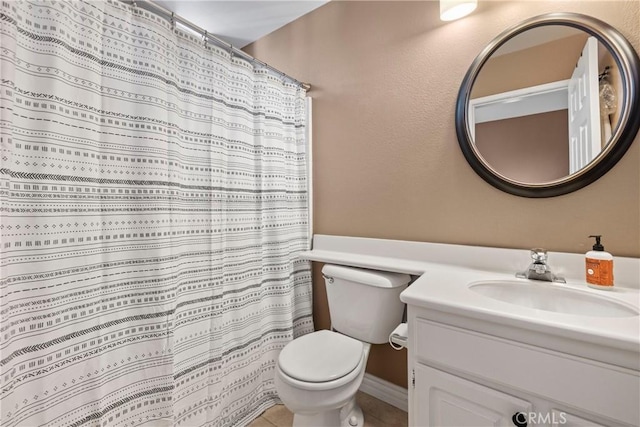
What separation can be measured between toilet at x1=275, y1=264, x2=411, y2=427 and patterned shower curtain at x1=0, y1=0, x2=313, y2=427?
0.39 metres

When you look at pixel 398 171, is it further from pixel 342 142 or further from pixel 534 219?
pixel 534 219

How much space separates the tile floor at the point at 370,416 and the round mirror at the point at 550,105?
1309mm

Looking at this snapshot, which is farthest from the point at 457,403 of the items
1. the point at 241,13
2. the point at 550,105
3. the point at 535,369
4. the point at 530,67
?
the point at 241,13

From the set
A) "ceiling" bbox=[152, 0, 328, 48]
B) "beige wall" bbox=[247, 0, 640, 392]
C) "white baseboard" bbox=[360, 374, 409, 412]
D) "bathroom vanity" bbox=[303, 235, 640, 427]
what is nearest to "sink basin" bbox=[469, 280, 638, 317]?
"bathroom vanity" bbox=[303, 235, 640, 427]

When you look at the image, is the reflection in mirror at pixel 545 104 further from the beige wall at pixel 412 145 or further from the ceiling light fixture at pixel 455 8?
the ceiling light fixture at pixel 455 8

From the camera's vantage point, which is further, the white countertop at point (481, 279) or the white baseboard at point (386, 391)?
the white baseboard at point (386, 391)

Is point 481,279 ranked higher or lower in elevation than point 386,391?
higher

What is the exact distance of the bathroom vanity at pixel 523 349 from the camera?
68 cm

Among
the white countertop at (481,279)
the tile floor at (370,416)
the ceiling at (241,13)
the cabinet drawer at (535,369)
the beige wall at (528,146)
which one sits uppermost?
the ceiling at (241,13)

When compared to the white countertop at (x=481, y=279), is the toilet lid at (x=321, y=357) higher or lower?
lower

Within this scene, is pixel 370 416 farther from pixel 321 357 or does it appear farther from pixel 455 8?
pixel 455 8

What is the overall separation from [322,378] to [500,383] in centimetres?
64

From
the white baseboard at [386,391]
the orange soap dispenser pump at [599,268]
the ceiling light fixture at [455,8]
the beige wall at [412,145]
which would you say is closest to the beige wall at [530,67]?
the beige wall at [412,145]

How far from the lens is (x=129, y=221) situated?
1.05m
